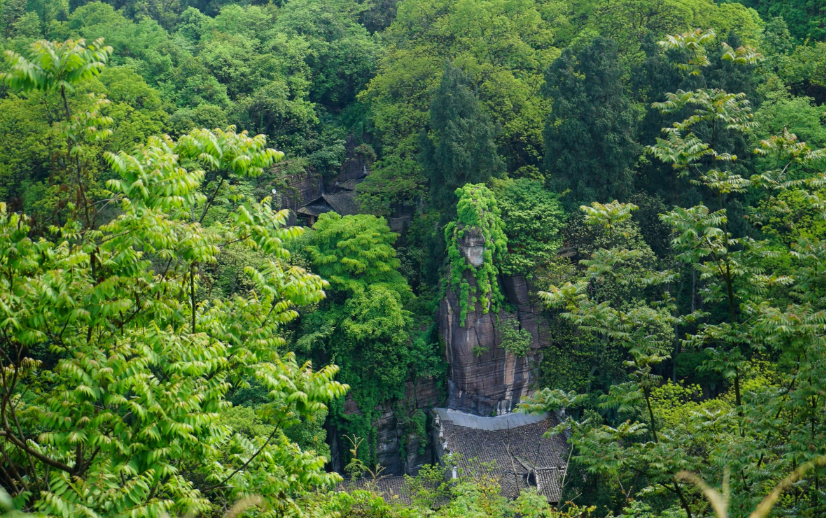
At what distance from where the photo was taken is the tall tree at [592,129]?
2731cm

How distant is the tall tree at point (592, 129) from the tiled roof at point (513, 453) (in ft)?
26.9

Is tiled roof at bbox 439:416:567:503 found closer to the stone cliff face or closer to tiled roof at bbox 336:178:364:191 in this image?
the stone cliff face

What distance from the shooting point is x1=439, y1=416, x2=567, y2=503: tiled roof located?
23594 millimetres

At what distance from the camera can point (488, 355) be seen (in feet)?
89.0

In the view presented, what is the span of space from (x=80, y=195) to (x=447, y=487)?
691 inches

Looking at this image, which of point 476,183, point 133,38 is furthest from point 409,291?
point 133,38

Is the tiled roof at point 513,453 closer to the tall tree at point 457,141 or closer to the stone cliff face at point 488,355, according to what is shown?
the stone cliff face at point 488,355

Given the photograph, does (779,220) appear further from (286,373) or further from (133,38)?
(133,38)

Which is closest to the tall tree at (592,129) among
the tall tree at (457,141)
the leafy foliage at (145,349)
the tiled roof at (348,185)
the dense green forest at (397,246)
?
the dense green forest at (397,246)

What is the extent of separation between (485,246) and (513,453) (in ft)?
22.4

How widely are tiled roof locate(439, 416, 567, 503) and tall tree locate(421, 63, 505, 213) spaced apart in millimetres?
7883

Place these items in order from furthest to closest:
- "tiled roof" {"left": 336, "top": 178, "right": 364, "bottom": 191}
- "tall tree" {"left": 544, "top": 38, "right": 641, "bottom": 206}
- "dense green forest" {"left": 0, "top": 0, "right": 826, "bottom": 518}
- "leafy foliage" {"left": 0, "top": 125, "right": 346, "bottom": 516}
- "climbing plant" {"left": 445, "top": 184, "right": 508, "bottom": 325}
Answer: "tiled roof" {"left": 336, "top": 178, "right": 364, "bottom": 191}, "tall tree" {"left": 544, "top": 38, "right": 641, "bottom": 206}, "climbing plant" {"left": 445, "top": 184, "right": 508, "bottom": 325}, "dense green forest" {"left": 0, "top": 0, "right": 826, "bottom": 518}, "leafy foliage" {"left": 0, "top": 125, "right": 346, "bottom": 516}

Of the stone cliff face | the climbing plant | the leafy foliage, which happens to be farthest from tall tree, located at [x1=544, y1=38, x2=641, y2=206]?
the leafy foliage

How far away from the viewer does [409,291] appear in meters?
27.9
